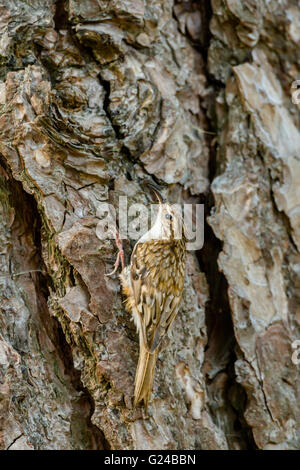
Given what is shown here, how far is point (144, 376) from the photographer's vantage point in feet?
6.53

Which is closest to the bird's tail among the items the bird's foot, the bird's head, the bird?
the bird

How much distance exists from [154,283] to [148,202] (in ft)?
1.22

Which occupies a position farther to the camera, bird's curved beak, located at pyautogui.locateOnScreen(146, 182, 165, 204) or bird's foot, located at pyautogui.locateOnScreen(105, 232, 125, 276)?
bird's curved beak, located at pyautogui.locateOnScreen(146, 182, 165, 204)

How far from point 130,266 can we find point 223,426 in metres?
0.82

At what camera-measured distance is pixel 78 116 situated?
2.06 m

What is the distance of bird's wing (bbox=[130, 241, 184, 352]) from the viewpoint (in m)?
Answer: 2.13

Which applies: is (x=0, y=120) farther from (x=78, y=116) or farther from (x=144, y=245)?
(x=144, y=245)

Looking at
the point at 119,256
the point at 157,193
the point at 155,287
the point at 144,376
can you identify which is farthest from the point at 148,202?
the point at 144,376

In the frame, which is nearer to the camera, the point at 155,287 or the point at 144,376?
the point at 144,376

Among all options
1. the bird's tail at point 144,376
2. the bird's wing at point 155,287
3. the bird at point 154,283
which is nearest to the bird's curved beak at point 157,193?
the bird at point 154,283

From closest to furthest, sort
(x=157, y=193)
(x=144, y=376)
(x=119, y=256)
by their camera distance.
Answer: (x=144, y=376)
(x=119, y=256)
(x=157, y=193)

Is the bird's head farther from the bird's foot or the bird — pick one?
the bird's foot

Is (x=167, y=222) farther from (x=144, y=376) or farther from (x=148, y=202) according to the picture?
(x=144, y=376)
